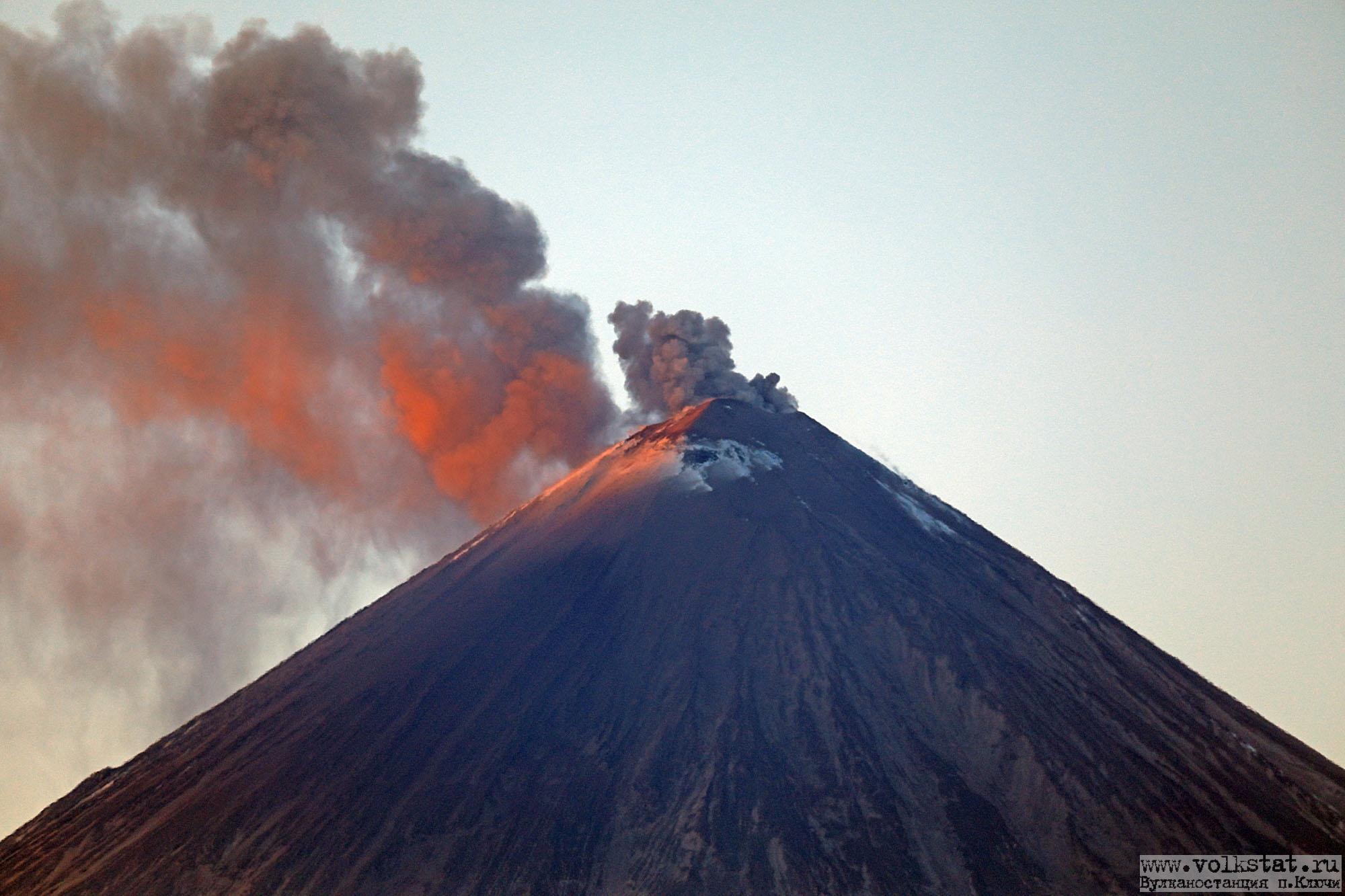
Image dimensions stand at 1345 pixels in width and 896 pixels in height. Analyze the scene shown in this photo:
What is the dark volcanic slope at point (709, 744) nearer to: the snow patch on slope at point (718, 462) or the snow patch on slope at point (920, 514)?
the snow patch on slope at point (920, 514)

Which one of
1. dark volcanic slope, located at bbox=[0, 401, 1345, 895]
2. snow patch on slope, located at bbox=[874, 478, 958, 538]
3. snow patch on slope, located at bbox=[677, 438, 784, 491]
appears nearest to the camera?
dark volcanic slope, located at bbox=[0, 401, 1345, 895]

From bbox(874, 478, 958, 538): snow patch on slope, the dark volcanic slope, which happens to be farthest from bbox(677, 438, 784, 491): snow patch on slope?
bbox(874, 478, 958, 538): snow patch on slope

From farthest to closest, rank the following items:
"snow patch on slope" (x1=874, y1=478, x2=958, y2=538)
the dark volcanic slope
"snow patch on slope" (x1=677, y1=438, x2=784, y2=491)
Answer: "snow patch on slope" (x1=677, y1=438, x2=784, y2=491)
"snow patch on slope" (x1=874, y1=478, x2=958, y2=538)
the dark volcanic slope

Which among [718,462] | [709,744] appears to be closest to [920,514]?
[718,462]

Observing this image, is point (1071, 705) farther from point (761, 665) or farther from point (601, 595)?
point (601, 595)

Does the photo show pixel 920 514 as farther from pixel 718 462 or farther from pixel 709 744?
pixel 709 744

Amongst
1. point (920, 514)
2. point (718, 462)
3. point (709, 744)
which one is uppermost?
point (718, 462)

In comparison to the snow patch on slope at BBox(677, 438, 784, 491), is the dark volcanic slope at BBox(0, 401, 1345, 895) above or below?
below

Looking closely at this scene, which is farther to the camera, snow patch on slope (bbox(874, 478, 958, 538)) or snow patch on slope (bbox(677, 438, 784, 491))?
snow patch on slope (bbox(677, 438, 784, 491))

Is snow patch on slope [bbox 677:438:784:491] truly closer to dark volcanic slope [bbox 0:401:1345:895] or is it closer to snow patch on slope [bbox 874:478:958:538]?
dark volcanic slope [bbox 0:401:1345:895]
